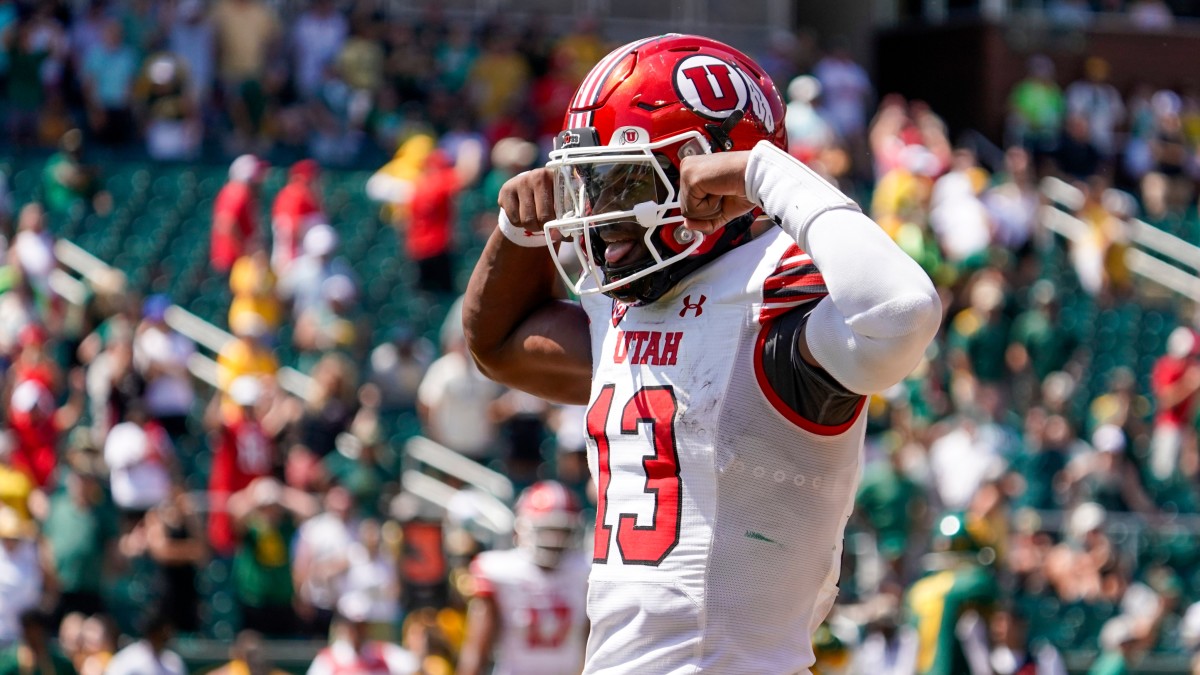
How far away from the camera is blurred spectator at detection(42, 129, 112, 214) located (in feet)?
43.8

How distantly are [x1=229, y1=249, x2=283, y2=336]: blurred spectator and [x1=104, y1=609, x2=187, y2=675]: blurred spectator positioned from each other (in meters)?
3.64

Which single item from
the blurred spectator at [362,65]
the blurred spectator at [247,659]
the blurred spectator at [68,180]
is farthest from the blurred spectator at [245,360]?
the blurred spectator at [362,65]

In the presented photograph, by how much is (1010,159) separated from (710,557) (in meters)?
12.3

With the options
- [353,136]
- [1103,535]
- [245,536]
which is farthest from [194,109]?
[1103,535]

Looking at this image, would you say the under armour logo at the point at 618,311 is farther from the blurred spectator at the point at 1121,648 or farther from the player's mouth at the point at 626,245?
the blurred spectator at the point at 1121,648

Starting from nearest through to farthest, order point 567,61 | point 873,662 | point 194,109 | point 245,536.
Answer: point 873,662 < point 245,536 < point 194,109 < point 567,61

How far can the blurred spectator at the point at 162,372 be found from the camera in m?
10.7

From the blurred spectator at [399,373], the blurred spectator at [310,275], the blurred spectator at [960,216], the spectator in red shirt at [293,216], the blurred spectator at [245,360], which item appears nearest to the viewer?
the blurred spectator at [245,360]

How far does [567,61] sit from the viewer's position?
16016mm

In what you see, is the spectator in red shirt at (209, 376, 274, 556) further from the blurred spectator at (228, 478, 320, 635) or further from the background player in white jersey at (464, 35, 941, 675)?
the background player in white jersey at (464, 35, 941, 675)

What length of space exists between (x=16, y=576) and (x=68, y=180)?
5.10 m

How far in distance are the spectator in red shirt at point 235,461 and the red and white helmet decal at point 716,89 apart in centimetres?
696

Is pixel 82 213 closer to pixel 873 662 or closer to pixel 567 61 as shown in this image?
pixel 567 61

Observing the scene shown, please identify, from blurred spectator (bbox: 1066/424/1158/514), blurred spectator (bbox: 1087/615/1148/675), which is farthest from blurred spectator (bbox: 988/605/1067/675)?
blurred spectator (bbox: 1066/424/1158/514)
